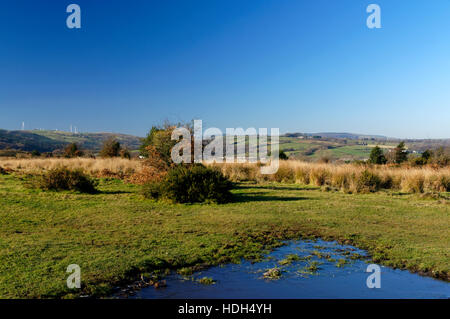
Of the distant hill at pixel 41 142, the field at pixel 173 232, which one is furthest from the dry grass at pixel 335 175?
the distant hill at pixel 41 142

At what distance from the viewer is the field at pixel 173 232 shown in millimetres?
6363

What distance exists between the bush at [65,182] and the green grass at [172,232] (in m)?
0.76

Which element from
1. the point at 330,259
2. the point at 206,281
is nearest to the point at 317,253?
the point at 330,259

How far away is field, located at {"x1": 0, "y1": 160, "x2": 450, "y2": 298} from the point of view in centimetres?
636

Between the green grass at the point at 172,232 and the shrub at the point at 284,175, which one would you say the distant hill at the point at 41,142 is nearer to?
the shrub at the point at 284,175

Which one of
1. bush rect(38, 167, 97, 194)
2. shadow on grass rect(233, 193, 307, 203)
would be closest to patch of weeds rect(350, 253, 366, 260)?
shadow on grass rect(233, 193, 307, 203)

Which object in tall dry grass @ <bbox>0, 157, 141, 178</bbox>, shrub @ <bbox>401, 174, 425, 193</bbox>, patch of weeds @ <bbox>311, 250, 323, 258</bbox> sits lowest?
patch of weeds @ <bbox>311, 250, 323, 258</bbox>

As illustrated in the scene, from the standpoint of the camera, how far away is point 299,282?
6.08 meters

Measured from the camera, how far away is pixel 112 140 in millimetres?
39688

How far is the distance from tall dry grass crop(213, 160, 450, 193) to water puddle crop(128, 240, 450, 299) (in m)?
11.5

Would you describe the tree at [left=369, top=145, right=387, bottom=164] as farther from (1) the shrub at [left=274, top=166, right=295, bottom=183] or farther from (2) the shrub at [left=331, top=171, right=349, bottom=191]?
(2) the shrub at [left=331, top=171, right=349, bottom=191]
